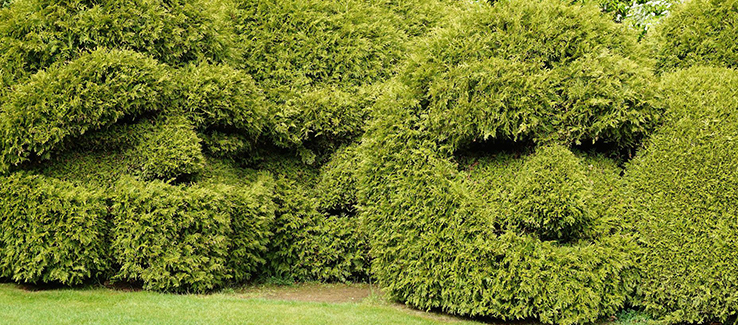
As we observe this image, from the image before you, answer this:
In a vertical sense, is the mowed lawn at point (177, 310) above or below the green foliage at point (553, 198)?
below

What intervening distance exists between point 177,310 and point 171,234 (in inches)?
45.3

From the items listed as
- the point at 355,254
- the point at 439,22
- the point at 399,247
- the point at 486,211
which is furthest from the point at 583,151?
the point at 439,22

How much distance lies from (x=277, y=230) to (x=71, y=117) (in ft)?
9.82

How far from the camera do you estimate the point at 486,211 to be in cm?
651

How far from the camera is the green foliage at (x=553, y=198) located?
20.5 ft

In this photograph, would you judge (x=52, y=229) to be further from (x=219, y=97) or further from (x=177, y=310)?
(x=219, y=97)

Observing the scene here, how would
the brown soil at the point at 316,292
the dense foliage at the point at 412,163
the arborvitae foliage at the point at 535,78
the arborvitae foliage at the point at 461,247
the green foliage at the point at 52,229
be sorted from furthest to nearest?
the brown soil at the point at 316,292, the green foliage at the point at 52,229, the arborvitae foliage at the point at 535,78, the dense foliage at the point at 412,163, the arborvitae foliage at the point at 461,247

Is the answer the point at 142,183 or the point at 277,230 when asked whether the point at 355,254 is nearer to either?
the point at 277,230

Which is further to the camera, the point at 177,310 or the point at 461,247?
the point at 461,247

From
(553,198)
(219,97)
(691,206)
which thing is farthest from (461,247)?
(219,97)

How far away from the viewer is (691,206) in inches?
244

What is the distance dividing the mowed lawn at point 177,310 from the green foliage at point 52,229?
31cm

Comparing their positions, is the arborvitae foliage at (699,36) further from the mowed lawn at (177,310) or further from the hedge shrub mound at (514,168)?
the mowed lawn at (177,310)

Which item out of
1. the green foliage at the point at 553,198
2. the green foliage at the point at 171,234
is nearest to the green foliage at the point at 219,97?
the green foliage at the point at 171,234
